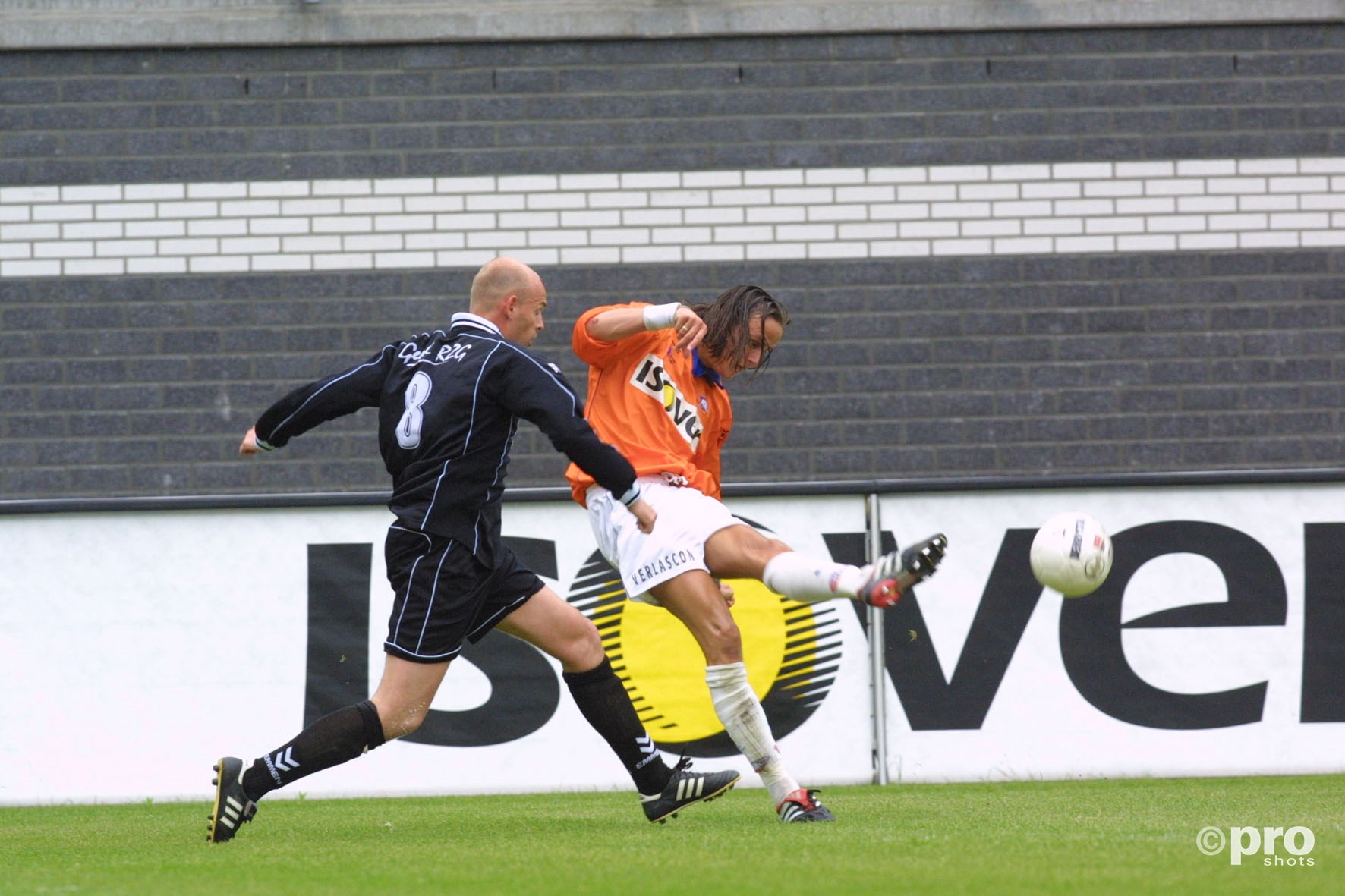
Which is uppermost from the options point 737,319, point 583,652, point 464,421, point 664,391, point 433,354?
point 737,319

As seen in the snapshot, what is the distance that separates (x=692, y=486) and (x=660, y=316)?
0.74m

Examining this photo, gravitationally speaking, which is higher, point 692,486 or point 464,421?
point 464,421

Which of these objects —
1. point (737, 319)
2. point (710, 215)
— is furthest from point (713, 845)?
point (710, 215)

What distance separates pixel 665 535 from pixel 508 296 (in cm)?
103

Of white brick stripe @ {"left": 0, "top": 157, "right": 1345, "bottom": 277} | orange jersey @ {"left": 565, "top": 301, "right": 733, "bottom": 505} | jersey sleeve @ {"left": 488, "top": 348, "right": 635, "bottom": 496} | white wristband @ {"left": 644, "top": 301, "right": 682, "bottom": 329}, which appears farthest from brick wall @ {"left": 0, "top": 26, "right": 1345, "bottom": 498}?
jersey sleeve @ {"left": 488, "top": 348, "right": 635, "bottom": 496}

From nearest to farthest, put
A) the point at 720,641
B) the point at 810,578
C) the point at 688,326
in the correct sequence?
the point at 810,578, the point at 688,326, the point at 720,641

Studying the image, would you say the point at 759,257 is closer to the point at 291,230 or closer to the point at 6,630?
the point at 291,230

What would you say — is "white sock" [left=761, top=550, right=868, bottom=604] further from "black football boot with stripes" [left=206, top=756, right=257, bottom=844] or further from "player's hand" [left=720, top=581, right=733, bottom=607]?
"black football boot with stripes" [left=206, top=756, right=257, bottom=844]

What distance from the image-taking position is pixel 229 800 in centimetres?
482

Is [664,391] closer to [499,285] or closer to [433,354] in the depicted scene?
[499,285]

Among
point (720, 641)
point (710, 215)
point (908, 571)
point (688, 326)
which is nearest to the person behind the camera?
point (908, 571)

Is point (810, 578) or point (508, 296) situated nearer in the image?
point (810, 578)

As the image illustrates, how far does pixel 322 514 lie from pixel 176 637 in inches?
37.1

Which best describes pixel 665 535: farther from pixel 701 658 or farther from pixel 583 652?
pixel 701 658
